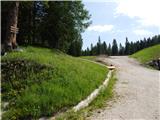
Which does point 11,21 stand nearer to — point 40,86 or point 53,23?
point 40,86

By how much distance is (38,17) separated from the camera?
4144cm

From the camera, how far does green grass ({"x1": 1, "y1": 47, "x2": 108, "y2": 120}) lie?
9094mm

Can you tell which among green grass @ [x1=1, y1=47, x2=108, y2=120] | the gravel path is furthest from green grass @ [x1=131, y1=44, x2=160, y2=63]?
green grass @ [x1=1, y1=47, x2=108, y2=120]

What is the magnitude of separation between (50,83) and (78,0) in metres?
32.6

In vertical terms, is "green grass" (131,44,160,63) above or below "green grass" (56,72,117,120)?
above

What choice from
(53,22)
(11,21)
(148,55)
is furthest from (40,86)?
(148,55)

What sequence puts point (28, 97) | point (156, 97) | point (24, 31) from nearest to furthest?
point (28, 97)
point (156, 97)
point (24, 31)

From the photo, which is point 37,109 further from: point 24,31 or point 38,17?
point 38,17

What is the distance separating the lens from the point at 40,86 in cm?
1034


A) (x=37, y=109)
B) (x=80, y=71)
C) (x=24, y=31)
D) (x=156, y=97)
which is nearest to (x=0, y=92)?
(x=37, y=109)

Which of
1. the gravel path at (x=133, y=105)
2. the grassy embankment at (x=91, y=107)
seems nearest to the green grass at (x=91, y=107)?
the grassy embankment at (x=91, y=107)

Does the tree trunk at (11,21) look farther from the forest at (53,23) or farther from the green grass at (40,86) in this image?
the forest at (53,23)

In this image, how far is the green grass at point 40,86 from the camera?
9.09m

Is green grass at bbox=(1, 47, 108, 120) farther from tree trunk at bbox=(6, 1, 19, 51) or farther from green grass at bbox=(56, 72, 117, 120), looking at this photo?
tree trunk at bbox=(6, 1, 19, 51)
